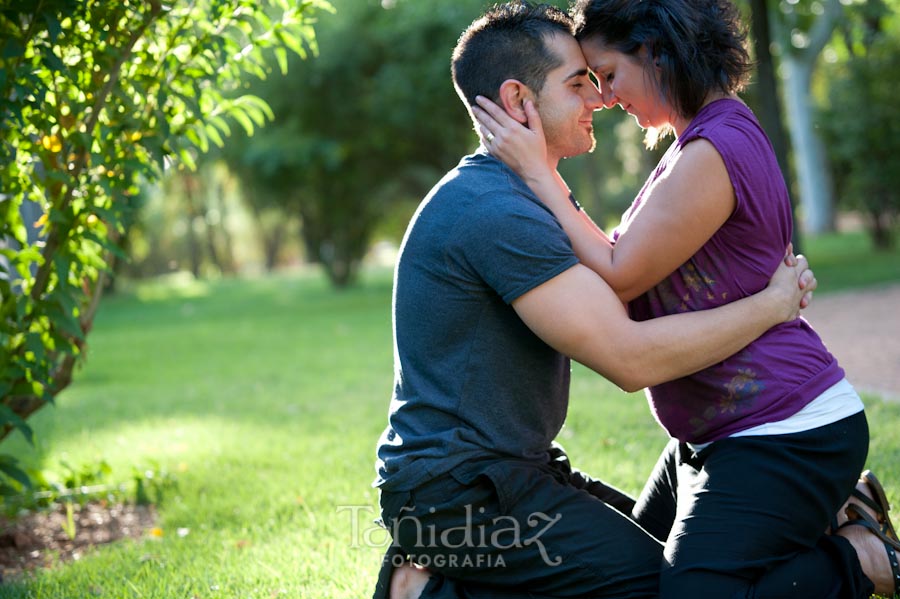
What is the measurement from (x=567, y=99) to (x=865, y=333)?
7.93m

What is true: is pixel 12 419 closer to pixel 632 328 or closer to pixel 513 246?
pixel 513 246

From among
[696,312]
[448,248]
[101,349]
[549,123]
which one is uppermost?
[549,123]

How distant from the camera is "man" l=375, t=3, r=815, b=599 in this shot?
2729 mm

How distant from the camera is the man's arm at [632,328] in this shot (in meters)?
2.70

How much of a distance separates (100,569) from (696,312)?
8.98 ft

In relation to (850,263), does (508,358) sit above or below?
above

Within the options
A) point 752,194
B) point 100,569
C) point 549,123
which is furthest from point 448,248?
point 100,569

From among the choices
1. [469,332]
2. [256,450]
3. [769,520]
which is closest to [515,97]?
[469,332]

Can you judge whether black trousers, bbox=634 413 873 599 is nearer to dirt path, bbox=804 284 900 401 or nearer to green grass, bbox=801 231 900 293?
dirt path, bbox=804 284 900 401

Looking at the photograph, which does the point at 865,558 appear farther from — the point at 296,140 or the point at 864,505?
the point at 296,140

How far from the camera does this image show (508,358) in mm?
2867

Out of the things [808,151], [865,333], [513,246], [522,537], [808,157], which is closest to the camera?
[513,246]

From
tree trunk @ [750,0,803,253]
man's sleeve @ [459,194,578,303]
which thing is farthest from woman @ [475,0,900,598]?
tree trunk @ [750,0,803,253]

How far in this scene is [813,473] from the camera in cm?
278
